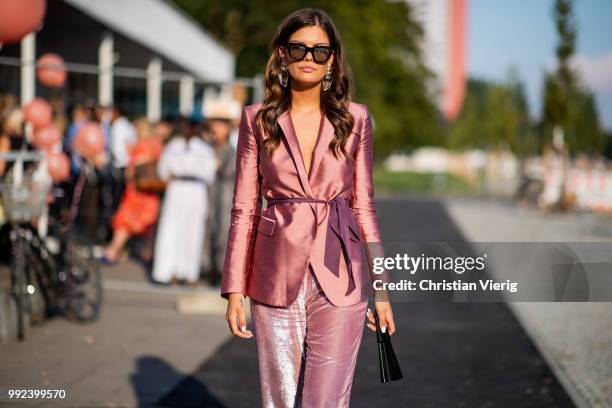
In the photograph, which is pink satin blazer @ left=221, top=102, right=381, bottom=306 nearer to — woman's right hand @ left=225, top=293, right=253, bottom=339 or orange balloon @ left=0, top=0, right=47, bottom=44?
woman's right hand @ left=225, top=293, right=253, bottom=339

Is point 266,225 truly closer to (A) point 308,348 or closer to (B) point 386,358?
(A) point 308,348

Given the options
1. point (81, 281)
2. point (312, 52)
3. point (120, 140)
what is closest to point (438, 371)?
point (81, 281)

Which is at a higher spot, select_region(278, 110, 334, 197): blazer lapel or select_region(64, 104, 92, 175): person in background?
select_region(278, 110, 334, 197): blazer lapel

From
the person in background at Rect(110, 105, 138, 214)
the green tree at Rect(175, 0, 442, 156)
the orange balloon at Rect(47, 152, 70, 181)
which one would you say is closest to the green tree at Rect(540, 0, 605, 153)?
the green tree at Rect(175, 0, 442, 156)

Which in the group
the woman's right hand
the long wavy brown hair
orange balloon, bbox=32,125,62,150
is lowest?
the woman's right hand

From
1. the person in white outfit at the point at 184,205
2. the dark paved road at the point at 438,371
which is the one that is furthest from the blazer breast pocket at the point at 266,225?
the person in white outfit at the point at 184,205

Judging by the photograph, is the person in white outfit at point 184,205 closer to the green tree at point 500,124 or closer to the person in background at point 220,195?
the person in background at point 220,195

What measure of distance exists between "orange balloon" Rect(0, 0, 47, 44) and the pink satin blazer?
4527 millimetres

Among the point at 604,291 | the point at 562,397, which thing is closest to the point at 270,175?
the point at 604,291

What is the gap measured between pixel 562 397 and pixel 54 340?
3987 mm

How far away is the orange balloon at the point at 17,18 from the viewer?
7074mm

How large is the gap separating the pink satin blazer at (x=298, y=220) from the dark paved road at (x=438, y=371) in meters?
2.62

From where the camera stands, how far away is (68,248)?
7824 mm

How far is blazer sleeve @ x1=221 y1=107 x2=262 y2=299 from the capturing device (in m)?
3.17
